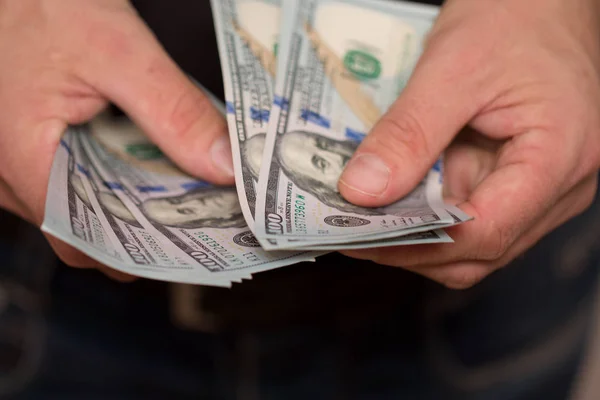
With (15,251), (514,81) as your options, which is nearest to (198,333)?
(15,251)

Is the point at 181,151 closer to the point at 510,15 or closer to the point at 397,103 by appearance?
the point at 397,103

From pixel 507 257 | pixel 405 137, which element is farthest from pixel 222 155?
pixel 507 257

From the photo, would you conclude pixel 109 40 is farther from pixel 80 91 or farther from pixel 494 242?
pixel 494 242

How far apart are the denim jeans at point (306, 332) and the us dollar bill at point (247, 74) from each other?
0.20 m

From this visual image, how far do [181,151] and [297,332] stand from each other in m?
0.33

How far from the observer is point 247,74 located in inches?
23.5

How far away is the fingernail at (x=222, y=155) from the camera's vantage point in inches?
21.0

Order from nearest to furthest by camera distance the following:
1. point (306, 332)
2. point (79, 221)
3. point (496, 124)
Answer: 1. point (79, 221)
2. point (496, 124)
3. point (306, 332)

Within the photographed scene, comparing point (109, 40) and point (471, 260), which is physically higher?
point (109, 40)

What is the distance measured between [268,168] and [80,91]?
0.57 feet

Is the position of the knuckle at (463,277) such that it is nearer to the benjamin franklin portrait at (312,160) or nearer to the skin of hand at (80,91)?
the benjamin franklin portrait at (312,160)

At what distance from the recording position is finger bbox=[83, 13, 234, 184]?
1.70ft

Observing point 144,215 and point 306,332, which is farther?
point 306,332

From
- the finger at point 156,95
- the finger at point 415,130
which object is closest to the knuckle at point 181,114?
the finger at point 156,95
